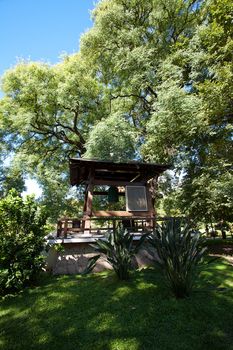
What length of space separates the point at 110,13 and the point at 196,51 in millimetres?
8199

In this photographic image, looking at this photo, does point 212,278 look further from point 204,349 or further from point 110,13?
point 110,13

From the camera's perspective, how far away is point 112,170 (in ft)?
40.3

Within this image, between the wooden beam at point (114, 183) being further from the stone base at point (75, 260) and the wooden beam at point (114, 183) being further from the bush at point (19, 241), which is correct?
the bush at point (19, 241)

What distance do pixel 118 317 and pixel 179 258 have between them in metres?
1.81

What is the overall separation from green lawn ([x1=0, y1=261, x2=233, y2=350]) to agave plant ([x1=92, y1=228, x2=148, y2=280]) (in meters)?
0.36

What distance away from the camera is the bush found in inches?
265

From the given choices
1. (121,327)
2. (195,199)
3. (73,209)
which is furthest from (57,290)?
(73,209)

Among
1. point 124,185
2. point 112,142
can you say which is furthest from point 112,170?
point 112,142

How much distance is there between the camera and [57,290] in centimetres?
682

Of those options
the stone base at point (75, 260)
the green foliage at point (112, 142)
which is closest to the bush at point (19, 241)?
the stone base at point (75, 260)

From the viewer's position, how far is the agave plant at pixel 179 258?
5.60m

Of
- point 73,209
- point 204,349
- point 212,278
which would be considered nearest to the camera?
point 204,349

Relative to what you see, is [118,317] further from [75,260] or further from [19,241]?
[75,260]

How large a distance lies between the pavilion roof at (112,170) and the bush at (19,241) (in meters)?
Result: 4.15
